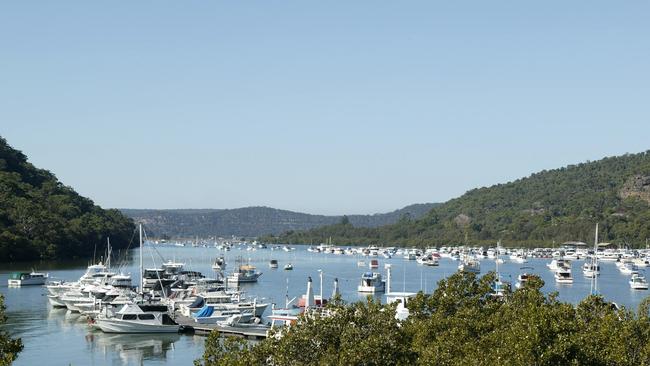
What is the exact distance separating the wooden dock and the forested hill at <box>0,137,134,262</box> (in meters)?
77.1

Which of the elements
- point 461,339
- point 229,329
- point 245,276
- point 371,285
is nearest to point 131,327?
point 229,329

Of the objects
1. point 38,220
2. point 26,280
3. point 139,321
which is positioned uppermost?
point 38,220

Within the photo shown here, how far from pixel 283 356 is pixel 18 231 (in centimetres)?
11994

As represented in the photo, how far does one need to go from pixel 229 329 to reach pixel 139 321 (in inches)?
252

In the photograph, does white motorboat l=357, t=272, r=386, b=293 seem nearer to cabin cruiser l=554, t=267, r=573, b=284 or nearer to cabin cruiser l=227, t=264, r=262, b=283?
cabin cruiser l=227, t=264, r=262, b=283

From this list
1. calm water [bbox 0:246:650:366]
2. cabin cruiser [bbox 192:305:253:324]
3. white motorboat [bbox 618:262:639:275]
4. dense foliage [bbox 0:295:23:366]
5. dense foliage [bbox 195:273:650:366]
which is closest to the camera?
dense foliage [bbox 0:295:23:366]

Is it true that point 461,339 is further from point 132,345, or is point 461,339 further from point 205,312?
point 205,312

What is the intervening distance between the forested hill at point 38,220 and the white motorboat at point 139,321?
75.5m

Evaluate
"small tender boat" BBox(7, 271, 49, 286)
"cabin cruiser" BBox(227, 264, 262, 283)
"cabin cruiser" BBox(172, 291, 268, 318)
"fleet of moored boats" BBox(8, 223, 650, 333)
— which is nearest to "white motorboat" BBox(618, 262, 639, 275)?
"fleet of moored boats" BBox(8, 223, 650, 333)

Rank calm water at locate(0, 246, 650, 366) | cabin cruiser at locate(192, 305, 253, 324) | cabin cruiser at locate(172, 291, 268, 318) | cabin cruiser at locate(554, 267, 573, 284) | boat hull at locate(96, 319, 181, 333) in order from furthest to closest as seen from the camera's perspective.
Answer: cabin cruiser at locate(554, 267, 573, 284) → cabin cruiser at locate(172, 291, 268, 318) → cabin cruiser at locate(192, 305, 253, 324) → boat hull at locate(96, 319, 181, 333) → calm water at locate(0, 246, 650, 366)

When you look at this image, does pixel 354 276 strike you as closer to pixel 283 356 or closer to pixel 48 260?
pixel 48 260

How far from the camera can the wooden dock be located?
61.7 meters

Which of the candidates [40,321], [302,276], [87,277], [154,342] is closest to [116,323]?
[154,342]

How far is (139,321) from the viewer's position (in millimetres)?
64438
